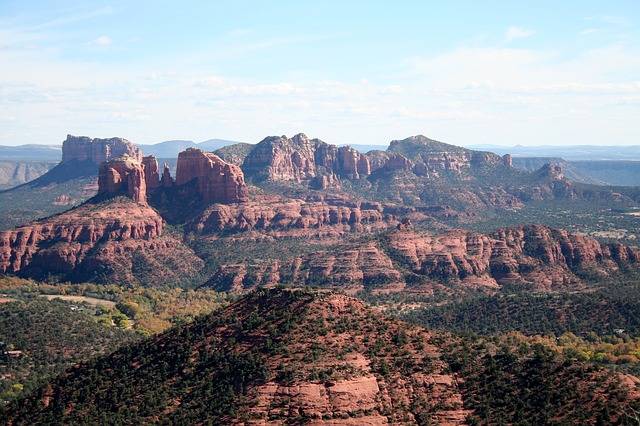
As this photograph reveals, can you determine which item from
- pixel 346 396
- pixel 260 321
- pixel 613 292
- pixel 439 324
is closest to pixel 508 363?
pixel 346 396

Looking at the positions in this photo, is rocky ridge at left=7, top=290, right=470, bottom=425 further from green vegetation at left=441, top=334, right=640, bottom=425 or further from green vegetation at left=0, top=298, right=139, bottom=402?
green vegetation at left=0, top=298, right=139, bottom=402

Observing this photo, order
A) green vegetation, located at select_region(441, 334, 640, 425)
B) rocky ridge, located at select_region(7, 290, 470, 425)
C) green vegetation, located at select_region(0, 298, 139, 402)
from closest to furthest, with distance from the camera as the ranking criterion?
green vegetation, located at select_region(441, 334, 640, 425) → rocky ridge, located at select_region(7, 290, 470, 425) → green vegetation, located at select_region(0, 298, 139, 402)

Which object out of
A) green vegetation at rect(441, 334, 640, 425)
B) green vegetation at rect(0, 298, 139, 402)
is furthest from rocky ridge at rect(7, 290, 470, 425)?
green vegetation at rect(0, 298, 139, 402)

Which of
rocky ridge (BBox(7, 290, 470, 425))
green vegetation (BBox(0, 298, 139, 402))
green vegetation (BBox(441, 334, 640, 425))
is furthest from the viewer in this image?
green vegetation (BBox(0, 298, 139, 402))

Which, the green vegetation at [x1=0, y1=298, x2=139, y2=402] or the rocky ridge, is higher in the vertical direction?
the rocky ridge

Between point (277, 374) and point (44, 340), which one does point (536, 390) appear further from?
point (44, 340)

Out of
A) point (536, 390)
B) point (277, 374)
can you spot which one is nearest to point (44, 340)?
point (277, 374)

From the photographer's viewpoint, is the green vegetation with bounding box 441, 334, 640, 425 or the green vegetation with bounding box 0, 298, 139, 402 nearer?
the green vegetation with bounding box 441, 334, 640, 425

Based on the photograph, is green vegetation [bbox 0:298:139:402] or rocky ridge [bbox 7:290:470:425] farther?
green vegetation [bbox 0:298:139:402]

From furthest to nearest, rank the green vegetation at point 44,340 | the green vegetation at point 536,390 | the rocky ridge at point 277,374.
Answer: the green vegetation at point 44,340
the rocky ridge at point 277,374
the green vegetation at point 536,390

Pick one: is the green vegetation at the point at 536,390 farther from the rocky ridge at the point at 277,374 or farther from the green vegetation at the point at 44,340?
the green vegetation at the point at 44,340

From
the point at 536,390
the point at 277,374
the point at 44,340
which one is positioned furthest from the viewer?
the point at 44,340

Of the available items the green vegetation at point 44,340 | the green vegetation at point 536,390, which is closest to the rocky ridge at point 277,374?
the green vegetation at point 536,390

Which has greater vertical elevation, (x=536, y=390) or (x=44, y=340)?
(x=536, y=390)
